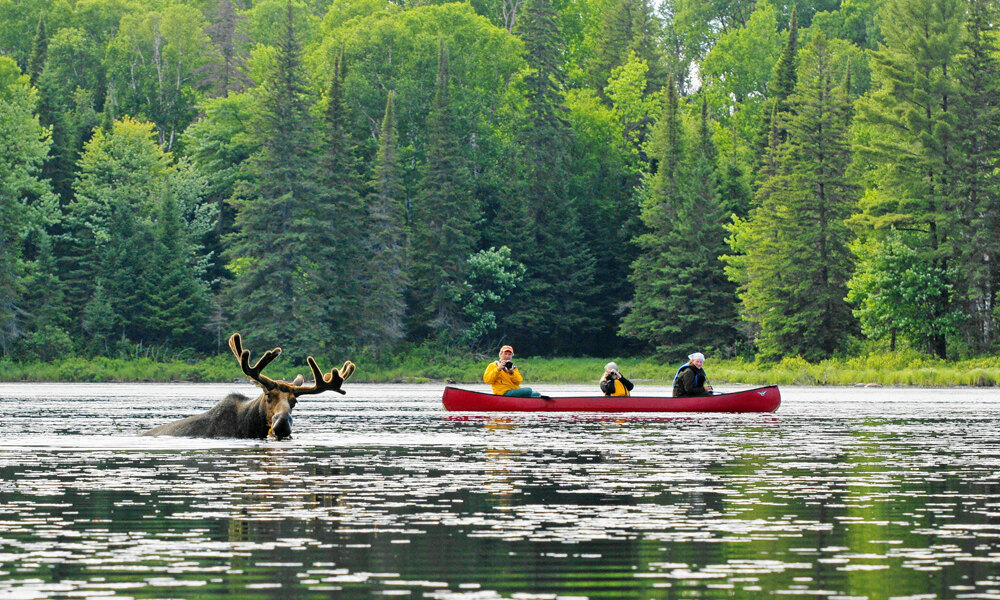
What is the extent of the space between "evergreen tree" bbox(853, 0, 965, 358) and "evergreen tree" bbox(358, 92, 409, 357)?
2531 cm

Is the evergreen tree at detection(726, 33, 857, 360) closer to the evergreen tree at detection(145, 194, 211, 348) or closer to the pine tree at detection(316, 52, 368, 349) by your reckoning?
the pine tree at detection(316, 52, 368, 349)

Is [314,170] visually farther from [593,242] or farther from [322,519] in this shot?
[322,519]

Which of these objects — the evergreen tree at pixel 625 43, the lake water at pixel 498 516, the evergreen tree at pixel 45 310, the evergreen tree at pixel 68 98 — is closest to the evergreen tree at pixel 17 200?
the evergreen tree at pixel 45 310

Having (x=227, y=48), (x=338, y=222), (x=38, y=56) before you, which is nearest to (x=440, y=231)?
(x=338, y=222)

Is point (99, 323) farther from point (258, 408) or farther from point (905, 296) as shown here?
point (258, 408)

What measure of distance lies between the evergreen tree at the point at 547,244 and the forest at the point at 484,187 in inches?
7.9

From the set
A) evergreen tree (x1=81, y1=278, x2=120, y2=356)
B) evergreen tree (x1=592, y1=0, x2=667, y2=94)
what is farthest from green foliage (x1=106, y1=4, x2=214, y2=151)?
evergreen tree (x1=592, y1=0, x2=667, y2=94)

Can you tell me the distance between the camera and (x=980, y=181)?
71875 millimetres

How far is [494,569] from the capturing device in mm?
10711

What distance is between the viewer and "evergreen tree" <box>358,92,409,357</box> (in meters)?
84.0

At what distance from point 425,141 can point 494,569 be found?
86488mm

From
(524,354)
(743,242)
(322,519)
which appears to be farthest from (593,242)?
(322,519)

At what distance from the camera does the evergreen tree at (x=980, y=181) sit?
7075 centimetres

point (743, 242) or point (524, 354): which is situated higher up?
point (743, 242)
